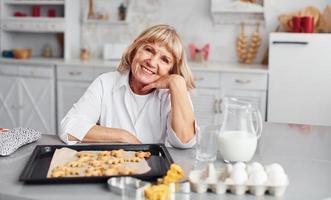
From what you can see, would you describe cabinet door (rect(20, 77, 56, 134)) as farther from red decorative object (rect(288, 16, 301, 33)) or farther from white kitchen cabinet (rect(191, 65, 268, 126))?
red decorative object (rect(288, 16, 301, 33))

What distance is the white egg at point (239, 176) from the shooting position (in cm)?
143

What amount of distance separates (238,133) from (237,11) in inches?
119

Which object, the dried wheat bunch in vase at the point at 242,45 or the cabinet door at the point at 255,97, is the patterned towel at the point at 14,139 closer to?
the cabinet door at the point at 255,97

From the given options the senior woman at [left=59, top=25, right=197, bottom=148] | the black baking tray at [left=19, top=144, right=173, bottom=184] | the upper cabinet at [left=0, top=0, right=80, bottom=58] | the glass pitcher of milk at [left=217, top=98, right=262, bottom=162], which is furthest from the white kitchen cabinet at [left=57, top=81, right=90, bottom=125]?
the glass pitcher of milk at [left=217, top=98, right=262, bottom=162]

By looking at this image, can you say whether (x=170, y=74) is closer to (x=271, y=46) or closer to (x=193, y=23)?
(x=271, y=46)

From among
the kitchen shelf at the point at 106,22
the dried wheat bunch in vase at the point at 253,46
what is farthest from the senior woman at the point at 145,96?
the kitchen shelf at the point at 106,22

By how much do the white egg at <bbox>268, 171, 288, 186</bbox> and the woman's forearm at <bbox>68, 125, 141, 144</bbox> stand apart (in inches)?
28.3

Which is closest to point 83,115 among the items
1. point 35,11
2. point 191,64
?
point 191,64

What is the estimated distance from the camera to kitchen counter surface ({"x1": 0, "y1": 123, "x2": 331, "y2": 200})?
143 cm

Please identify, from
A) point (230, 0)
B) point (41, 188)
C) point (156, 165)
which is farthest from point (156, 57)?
point (230, 0)

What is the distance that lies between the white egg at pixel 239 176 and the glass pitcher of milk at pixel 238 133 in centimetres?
27

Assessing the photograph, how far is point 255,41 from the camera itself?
15.5ft

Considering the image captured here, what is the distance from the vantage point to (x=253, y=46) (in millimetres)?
4719

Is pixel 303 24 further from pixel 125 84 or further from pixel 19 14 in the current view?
pixel 19 14
